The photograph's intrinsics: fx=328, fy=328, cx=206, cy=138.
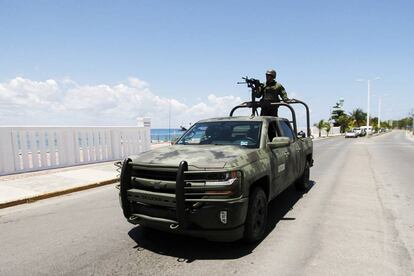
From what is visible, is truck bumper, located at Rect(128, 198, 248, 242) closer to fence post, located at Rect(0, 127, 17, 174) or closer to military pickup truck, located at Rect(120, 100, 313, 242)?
military pickup truck, located at Rect(120, 100, 313, 242)

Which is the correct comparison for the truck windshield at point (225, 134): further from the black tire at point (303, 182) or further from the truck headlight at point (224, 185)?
the black tire at point (303, 182)

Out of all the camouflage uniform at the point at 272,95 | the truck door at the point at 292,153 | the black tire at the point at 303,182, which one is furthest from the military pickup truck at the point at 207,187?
the camouflage uniform at the point at 272,95

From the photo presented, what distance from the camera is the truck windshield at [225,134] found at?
16.9ft

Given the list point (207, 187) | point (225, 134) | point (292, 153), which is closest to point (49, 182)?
point (225, 134)

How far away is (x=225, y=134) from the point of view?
542cm

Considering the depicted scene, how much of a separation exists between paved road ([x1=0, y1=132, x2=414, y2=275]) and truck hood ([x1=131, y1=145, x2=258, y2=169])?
1.16 m

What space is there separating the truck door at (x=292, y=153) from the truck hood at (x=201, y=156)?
183 centimetres

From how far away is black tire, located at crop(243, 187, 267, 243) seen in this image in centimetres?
423

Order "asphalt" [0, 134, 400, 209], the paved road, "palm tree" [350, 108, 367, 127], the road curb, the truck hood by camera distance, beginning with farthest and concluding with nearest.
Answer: "palm tree" [350, 108, 367, 127] < "asphalt" [0, 134, 400, 209] < the road curb < the truck hood < the paved road

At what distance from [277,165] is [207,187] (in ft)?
6.04

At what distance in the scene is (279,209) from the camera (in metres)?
6.22

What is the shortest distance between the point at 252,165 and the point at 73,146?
9504mm

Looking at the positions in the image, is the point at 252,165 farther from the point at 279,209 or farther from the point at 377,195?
the point at 377,195

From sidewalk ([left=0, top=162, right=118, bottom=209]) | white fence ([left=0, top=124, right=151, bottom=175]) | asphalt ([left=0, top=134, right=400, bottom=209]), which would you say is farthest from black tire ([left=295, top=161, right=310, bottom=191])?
white fence ([left=0, top=124, right=151, bottom=175])
